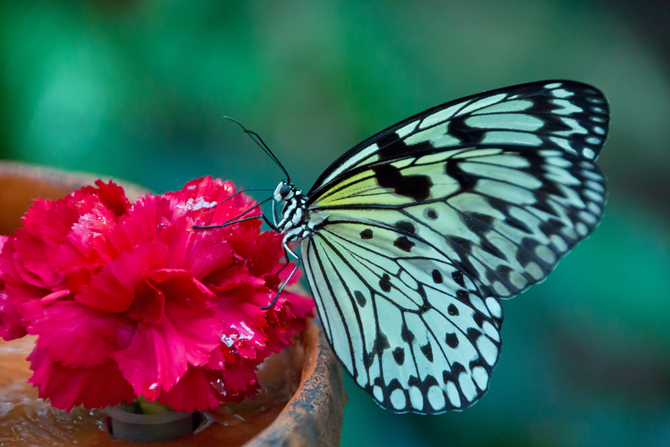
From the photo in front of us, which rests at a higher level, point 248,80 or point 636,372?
point 248,80

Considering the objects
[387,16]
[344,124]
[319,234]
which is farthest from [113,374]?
[387,16]

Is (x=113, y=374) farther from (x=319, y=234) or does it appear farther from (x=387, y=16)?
(x=387, y=16)

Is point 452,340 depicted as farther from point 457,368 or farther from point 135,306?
point 135,306

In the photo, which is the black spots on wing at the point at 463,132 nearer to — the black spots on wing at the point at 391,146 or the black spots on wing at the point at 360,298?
the black spots on wing at the point at 391,146

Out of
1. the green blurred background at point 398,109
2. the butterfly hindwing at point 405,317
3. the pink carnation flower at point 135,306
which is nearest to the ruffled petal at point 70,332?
the pink carnation flower at point 135,306

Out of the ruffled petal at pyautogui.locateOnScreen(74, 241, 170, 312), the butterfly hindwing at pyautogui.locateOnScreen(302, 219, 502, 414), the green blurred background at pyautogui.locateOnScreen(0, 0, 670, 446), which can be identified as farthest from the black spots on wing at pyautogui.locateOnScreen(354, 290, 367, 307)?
the green blurred background at pyautogui.locateOnScreen(0, 0, 670, 446)

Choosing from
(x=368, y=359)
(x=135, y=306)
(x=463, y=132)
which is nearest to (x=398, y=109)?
(x=463, y=132)

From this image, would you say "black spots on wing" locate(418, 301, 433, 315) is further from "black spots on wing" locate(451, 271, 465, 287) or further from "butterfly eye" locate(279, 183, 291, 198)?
"butterfly eye" locate(279, 183, 291, 198)
